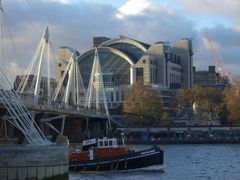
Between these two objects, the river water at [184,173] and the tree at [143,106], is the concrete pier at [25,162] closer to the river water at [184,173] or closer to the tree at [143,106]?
the river water at [184,173]

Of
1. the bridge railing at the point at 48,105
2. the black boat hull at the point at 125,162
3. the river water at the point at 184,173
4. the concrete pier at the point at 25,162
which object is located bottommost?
the river water at the point at 184,173

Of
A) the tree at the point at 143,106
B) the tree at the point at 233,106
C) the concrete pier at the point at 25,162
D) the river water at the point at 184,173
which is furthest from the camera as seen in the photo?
the tree at the point at 233,106

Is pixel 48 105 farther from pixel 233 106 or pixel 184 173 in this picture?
pixel 233 106

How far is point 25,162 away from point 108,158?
91.5 ft

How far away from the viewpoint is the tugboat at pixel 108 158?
218ft

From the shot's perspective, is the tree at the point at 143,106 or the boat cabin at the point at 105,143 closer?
the boat cabin at the point at 105,143

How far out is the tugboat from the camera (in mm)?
66312

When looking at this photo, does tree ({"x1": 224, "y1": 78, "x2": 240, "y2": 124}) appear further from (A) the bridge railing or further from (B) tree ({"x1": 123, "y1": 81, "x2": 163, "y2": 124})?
(A) the bridge railing

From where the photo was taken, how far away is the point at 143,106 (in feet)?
590

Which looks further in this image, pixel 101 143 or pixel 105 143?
pixel 105 143

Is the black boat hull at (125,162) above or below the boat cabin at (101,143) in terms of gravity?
below

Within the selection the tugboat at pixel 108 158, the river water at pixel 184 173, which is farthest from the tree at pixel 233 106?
the tugboat at pixel 108 158

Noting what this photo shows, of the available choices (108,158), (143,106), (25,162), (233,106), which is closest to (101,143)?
(108,158)

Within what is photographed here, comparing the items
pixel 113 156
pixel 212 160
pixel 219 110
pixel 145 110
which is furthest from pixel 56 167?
pixel 219 110
